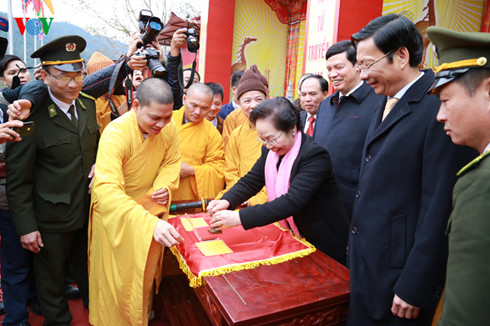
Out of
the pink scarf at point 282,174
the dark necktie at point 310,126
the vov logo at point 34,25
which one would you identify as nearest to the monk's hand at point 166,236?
the pink scarf at point 282,174

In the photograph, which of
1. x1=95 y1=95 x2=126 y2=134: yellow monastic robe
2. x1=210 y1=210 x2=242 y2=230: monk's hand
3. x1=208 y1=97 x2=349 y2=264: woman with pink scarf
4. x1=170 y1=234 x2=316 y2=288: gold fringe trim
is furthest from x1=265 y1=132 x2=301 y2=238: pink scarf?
x1=95 y1=95 x2=126 y2=134: yellow monastic robe

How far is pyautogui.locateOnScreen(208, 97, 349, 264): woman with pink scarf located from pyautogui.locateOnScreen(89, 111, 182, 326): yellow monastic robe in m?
0.43

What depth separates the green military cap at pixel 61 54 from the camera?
2061 mm

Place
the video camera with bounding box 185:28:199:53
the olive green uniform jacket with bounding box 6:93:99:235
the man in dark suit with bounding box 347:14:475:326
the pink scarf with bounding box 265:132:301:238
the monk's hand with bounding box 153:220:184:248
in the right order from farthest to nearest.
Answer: the video camera with bounding box 185:28:199:53 → the olive green uniform jacket with bounding box 6:93:99:235 → the pink scarf with bounding box 265:132:301:238 → the monk's hand with bounding box 153:220:184:248 → the man in dark suit with bounding box 347:14:475:326

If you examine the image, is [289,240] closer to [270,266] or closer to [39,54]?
[270,266]

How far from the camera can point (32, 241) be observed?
2020 millimetres

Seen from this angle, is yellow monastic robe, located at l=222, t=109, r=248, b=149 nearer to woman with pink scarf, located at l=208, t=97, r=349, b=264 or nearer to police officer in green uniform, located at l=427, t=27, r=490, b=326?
woman with pink scarf, located at l=208, t=97, r=349, b=264

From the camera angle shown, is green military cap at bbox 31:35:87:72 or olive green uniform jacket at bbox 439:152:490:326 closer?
olive green uniform jacket at bbox 439:152:490:326

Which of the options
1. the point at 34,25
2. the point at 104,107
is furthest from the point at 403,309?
the point at 34,25

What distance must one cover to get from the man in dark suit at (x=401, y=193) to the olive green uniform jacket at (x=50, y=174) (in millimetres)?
1849

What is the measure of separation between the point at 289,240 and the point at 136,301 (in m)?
0.90

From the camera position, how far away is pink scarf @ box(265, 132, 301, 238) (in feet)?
6.05

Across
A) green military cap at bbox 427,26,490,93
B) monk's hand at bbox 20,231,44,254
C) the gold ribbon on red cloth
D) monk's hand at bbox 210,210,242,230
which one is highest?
green military cap at bbox 427,26,490,93

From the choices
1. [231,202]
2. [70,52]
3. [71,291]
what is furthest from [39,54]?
[71,291]
